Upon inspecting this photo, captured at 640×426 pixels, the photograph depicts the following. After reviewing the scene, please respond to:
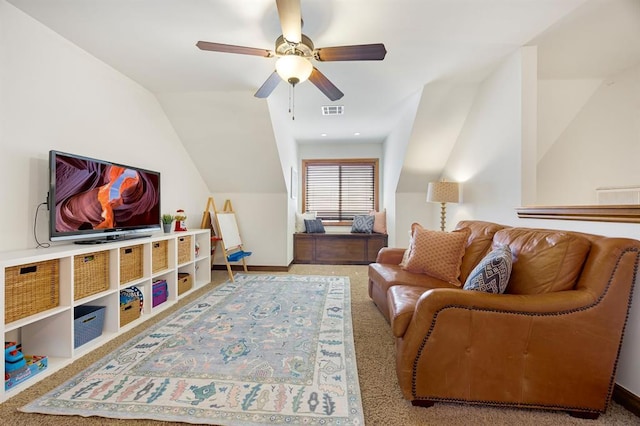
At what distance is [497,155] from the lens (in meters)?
2.68

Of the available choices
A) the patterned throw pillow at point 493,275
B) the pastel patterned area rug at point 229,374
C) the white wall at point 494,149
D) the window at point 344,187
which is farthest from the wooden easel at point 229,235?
the white wall at point 494,149

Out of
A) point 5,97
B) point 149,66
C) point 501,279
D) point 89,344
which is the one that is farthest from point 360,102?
point 89,344

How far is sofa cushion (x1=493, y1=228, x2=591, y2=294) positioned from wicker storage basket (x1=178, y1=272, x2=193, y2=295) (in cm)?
328

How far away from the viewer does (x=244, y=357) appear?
1.82 meters

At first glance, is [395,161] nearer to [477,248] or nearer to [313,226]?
[313,226]

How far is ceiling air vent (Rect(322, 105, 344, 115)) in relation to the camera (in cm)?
355

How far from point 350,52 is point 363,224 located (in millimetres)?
3651

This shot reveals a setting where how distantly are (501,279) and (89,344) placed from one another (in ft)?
9.51

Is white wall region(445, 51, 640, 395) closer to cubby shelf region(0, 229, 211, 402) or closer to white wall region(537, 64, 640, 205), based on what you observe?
white wall region(537, 64, 640, 205)

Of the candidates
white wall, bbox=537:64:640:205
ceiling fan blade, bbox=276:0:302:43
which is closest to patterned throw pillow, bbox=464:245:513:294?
ceiling fan blade, bbox=276:0:302:43

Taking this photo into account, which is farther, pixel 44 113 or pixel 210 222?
pixel 210 222

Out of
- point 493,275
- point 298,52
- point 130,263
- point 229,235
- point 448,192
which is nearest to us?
point 493,275

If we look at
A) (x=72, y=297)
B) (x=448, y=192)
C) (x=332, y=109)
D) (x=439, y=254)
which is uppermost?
(x=332, y=109)

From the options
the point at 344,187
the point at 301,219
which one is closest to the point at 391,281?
the point at 301,219
